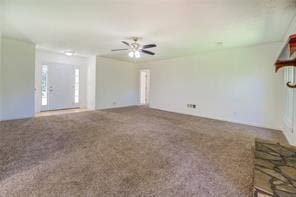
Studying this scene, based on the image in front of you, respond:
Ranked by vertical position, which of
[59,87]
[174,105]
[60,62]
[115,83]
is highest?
[60,62]

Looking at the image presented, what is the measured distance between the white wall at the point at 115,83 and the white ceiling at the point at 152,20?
2986 millimetres

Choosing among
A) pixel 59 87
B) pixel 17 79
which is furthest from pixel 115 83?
pixel 17 79

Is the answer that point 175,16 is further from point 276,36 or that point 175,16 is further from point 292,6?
point 276,36

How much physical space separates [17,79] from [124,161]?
15.7 feet

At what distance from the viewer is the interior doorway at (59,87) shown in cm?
685

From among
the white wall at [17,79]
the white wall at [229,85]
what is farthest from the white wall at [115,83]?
the white wall at [17,79]

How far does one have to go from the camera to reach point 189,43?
4961 mm

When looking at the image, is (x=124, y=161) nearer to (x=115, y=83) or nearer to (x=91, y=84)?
(x=91, y=84)

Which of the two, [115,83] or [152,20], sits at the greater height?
[152,20]

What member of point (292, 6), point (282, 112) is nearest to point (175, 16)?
point (292, 6)

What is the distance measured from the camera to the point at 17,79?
17.2 ft

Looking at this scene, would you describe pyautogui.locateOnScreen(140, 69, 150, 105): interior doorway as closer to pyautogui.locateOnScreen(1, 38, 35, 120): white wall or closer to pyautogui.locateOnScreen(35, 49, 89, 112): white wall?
pyautogui.locateOnScreen(35, 49, 89, 112): white wall

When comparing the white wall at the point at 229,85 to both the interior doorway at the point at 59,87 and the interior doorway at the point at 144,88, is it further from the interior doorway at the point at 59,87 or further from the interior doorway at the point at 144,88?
the interior doorway at the point at 59,87

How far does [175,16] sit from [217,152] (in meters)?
2.59
